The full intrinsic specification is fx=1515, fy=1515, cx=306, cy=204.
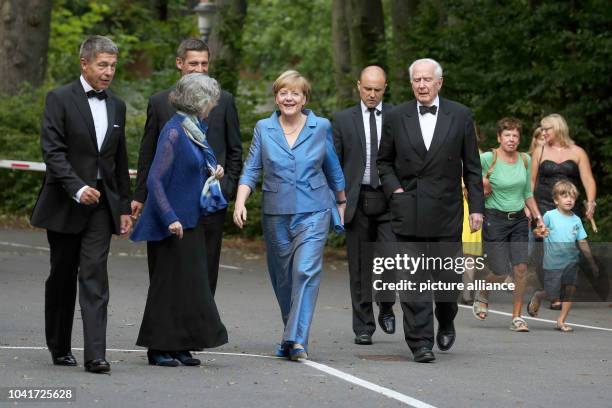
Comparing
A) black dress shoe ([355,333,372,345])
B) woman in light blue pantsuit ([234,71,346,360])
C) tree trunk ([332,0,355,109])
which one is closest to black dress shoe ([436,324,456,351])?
black dress shoe ([355,333,372,345])

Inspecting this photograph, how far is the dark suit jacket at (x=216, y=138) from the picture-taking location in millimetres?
10633

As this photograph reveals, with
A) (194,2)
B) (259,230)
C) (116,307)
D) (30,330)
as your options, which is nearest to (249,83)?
(259,230)

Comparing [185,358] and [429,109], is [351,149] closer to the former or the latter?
[429,109]

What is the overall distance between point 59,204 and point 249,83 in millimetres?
19245

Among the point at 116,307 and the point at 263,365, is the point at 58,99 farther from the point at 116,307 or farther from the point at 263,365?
the point at 116,307

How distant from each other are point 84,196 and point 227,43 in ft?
62.3

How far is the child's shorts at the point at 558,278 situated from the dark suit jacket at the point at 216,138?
4569mm

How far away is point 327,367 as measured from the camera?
1027cm

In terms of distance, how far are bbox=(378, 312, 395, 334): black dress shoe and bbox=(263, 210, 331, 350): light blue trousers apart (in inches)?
66.8

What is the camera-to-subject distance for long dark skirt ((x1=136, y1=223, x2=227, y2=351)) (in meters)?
9.89

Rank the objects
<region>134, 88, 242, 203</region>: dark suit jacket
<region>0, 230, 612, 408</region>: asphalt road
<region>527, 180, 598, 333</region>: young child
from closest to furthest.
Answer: <region>0, 230, 612, 408</region>: asphalt road < <region>134, 88, 242, 203</region>: dark suit jacket < <region>527, 180, 598, 333</region>: young child

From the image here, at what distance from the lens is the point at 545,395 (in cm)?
924

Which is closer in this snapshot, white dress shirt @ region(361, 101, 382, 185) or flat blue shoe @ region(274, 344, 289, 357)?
flat blue shoe @ region(274, 344, 289, 357)

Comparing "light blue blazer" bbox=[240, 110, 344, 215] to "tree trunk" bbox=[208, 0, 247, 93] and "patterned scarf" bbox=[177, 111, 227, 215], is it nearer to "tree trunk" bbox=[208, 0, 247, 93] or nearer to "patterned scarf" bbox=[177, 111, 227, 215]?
"patterned scarf" bbox=[177, 111, 227, 215]
